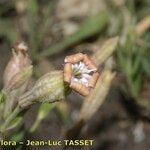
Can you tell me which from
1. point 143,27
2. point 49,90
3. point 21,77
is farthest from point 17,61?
point 143,27

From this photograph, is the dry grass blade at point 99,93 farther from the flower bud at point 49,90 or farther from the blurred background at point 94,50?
the flower bud at point 49,90

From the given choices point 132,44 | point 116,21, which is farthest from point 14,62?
point 116,21

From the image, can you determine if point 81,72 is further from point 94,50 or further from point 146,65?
point 94,50

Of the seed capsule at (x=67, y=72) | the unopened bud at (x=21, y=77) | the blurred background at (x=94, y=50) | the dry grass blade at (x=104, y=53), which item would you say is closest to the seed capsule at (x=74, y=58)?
the seed capsule at (x=67, y=72)

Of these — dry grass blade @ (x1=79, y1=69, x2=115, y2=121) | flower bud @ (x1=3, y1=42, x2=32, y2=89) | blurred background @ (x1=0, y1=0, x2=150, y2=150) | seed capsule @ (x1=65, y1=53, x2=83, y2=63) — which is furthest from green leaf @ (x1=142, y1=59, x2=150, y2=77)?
seed capsule @ (x1=65, y1=53, x2=83, y2=63)

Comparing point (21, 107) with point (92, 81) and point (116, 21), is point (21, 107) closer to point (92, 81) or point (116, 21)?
point (92, 81)

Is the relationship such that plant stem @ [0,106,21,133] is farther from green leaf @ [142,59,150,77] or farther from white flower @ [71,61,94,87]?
green leaf @ [142,59,150,77]
